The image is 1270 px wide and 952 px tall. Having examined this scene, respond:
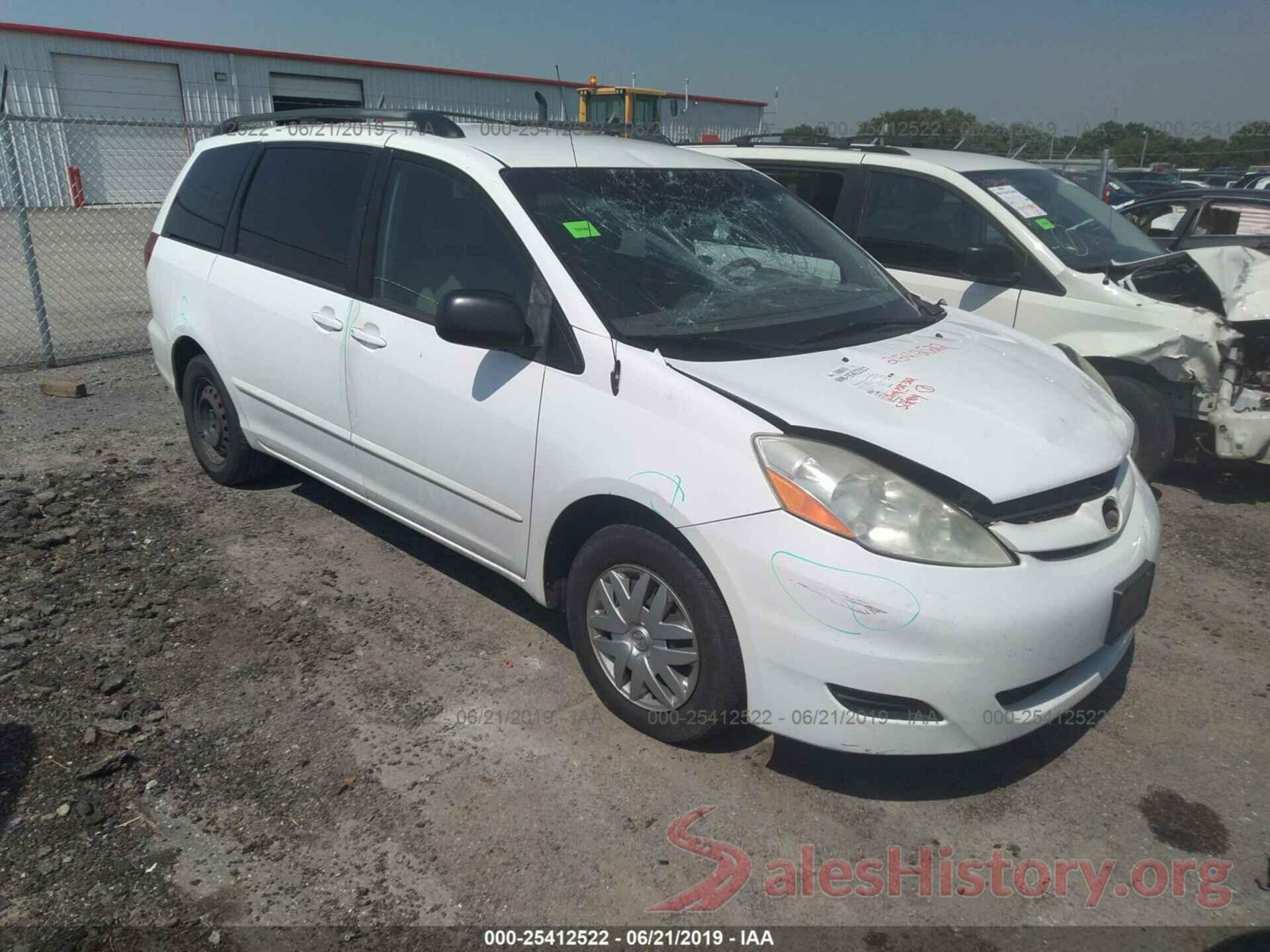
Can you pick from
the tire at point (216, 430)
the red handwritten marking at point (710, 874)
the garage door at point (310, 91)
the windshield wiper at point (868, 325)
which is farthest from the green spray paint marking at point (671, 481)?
the garage door at point (310, 91)

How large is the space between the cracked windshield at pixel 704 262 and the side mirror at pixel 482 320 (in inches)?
10.3

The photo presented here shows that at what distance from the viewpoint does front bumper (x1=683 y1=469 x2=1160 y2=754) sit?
2.49m

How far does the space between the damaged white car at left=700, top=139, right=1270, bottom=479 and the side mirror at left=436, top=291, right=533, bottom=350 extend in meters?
3.38

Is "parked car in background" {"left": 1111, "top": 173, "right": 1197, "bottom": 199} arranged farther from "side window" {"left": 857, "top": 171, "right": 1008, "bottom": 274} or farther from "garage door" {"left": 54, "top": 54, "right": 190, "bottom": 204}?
"garage door" {"left": 54, "top": 54, "right": 190, "bottom": 204}

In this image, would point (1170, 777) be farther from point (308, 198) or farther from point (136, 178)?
point (136, 178)

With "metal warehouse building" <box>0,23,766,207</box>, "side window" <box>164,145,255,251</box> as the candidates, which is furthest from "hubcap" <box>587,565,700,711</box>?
"metal warehouse building" <box>0,23,766,207</box>

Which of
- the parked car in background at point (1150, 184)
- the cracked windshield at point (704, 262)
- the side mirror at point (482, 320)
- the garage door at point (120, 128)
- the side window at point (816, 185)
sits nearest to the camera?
the side mirror at point (482, 320)

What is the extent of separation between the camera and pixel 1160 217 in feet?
27.9

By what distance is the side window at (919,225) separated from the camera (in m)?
5.69

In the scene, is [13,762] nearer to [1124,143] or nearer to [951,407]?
[951,407]

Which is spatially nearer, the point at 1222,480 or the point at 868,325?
the point at 868,325

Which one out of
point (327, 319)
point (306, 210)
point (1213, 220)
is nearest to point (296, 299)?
point (327, 319)

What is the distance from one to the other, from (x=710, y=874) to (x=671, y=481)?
109 centimetres

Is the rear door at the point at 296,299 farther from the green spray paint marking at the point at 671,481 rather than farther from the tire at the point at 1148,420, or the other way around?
the tire at the point at 1148,420
